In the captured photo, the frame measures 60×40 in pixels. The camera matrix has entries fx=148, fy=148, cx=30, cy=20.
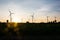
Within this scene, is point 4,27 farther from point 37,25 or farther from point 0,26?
point 37,25

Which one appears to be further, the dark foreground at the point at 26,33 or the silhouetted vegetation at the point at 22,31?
the silhouetted vegetation at the point at 22,31

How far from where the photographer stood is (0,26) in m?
45.0

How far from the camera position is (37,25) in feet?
190

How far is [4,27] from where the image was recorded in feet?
150

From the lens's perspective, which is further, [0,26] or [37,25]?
[37,25]

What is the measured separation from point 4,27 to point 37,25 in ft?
53.9

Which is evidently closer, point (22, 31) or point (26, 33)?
point (26, 33)

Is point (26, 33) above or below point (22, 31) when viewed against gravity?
below

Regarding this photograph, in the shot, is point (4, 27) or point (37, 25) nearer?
point (4, 27)

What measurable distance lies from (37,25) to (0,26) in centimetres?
1765

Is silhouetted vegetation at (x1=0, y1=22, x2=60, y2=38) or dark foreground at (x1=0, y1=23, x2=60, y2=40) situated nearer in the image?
dark foreground at (x1=0, y1=23, x2=60, y2=40)

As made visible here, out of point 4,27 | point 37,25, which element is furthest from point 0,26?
point 37,25
